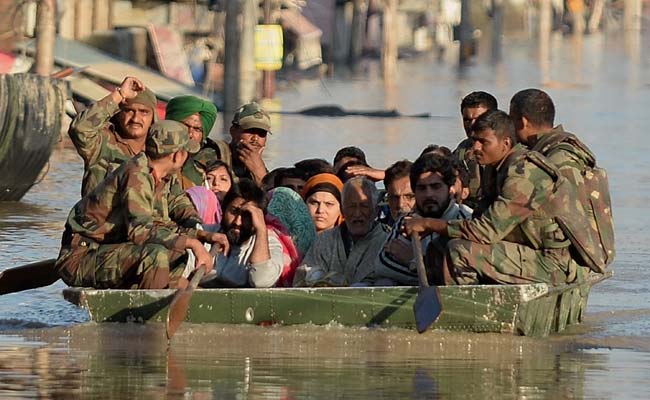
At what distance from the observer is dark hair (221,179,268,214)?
10891mm

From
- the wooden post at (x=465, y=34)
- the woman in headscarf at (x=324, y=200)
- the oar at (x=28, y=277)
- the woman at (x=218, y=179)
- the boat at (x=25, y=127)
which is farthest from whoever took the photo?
the wooden post at (x=465, y=34)

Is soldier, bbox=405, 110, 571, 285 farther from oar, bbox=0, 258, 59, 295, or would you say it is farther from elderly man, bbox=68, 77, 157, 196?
oar, bbox=0, 258, 59, 295

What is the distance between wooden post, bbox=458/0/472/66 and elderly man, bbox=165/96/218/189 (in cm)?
4727

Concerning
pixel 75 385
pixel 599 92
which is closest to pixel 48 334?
pixel 75 385

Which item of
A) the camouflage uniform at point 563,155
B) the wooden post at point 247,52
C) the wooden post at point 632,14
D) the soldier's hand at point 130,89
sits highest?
the soldier's hand at point 130,89

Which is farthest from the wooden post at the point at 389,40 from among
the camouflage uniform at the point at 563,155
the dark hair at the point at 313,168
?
the camouflage uniform at the point at 563,155

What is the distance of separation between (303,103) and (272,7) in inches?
74.5

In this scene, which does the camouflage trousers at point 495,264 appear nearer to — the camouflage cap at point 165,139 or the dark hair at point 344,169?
the camouflage cap at point 165,139

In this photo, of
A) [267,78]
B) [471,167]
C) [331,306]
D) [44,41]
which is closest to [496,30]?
[267,78]

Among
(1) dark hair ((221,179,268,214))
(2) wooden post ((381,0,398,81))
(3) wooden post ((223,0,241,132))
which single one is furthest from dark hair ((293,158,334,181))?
(2) wooden post ((381,0,398,81))

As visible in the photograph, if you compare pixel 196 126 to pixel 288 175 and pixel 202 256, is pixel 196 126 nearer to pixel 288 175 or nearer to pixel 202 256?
pixel 288 175

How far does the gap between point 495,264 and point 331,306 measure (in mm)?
892

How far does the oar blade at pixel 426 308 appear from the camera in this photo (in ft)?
34.2

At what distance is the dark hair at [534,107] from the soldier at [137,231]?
1.86 meters
